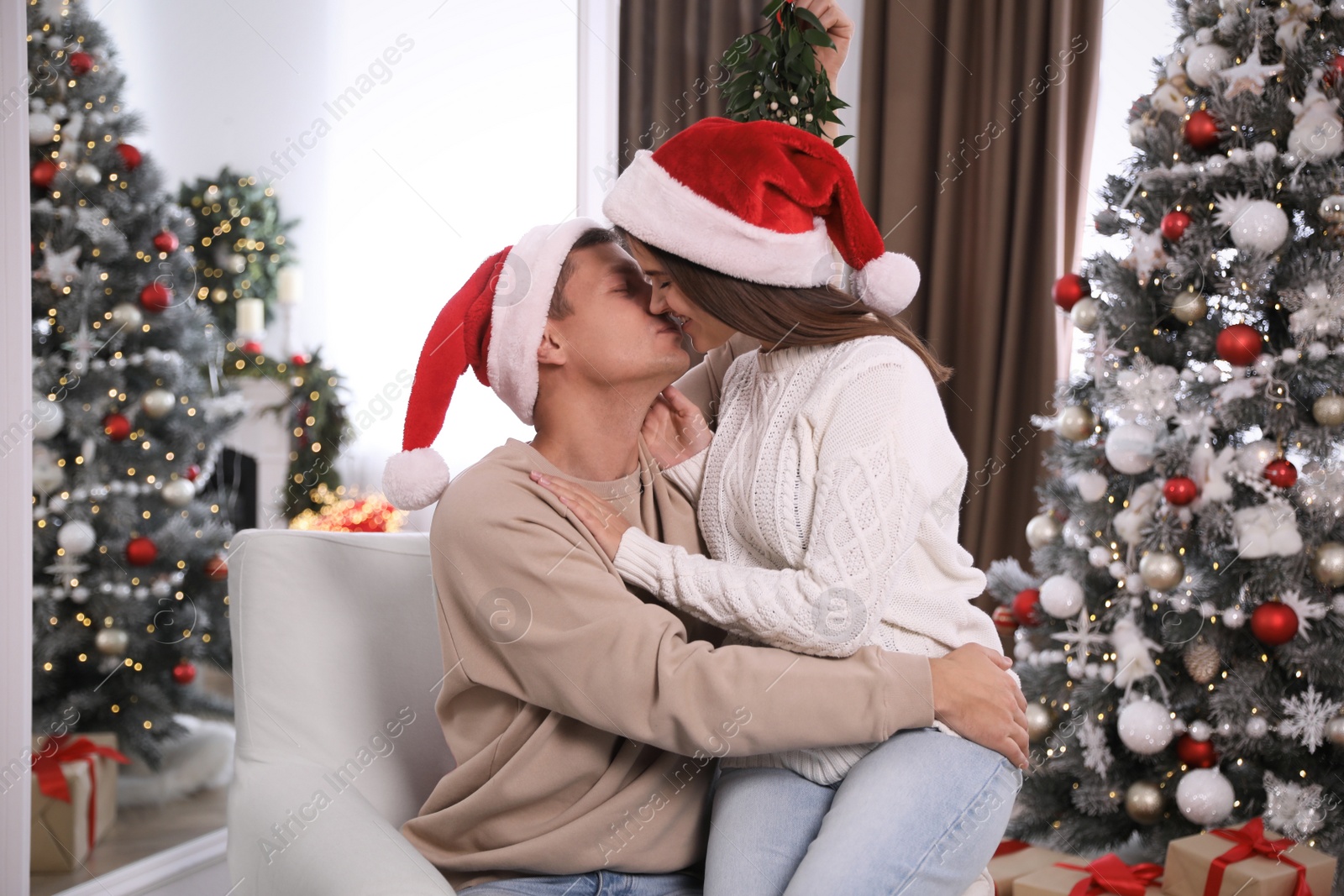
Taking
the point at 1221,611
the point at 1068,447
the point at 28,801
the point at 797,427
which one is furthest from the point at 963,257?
the point at 28,801

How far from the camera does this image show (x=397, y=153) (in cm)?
395

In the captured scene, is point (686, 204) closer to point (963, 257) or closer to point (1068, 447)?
point (1068, 447)

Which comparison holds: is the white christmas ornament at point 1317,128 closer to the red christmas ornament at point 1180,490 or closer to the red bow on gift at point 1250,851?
the red christmas ornament at point 1180,490

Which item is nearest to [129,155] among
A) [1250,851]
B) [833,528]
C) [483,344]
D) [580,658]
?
[483,344]

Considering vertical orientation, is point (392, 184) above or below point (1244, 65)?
below

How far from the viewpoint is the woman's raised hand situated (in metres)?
1.66

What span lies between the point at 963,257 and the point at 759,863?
3027 mm

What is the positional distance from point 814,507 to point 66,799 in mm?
2355

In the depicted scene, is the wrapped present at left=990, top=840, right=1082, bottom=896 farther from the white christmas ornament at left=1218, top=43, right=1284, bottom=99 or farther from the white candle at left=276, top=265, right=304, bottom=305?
the white candle at left=276, top=265, right=304, bottom=305

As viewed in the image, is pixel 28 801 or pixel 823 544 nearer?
pixel 823 544

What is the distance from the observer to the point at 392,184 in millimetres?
3980

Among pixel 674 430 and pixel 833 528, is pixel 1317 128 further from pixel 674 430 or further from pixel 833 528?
pixel 833 528

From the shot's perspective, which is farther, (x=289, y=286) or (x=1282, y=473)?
(x=289, y=286)

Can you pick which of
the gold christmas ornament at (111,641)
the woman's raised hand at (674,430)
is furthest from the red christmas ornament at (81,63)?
the woman's raised hand at (674,430)
